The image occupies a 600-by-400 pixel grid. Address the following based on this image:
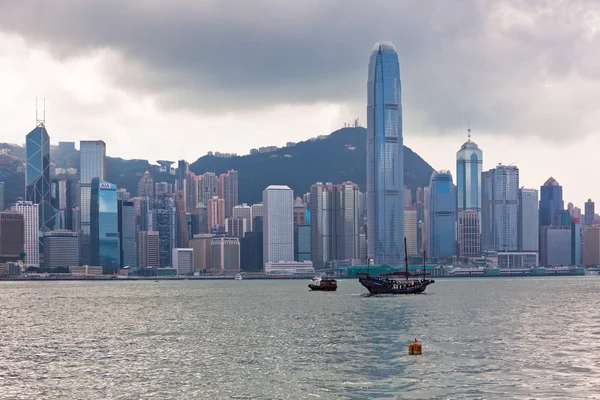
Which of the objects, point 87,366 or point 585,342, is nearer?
point 87,366

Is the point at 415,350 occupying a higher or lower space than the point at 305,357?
higher

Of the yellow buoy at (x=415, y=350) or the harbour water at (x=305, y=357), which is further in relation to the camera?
the yellow buoy at (x=415, y=350)

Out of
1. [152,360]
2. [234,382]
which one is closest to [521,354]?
[234,382]

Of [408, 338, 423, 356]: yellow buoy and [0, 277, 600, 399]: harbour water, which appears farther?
[408, 338, 423, 356]: yellow buoy

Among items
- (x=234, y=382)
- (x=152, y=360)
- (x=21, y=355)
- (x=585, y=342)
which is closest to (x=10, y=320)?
(x=21, y=355)

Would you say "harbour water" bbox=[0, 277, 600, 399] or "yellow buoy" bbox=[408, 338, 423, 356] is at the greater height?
"yellow buoy" bbox=[408, 338, 423, 356]

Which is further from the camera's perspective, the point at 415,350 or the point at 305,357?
the point at 305,357

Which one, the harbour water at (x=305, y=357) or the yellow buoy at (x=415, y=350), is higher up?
the yellow buoy at (x=415, y=350)

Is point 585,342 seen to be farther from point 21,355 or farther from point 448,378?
point 21,355

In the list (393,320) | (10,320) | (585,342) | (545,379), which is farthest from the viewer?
(10,320)

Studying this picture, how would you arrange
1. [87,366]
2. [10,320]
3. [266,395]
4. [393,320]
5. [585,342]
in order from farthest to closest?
[10,320]
[393,320]
[585,342]
[87,366]
[266,395]
